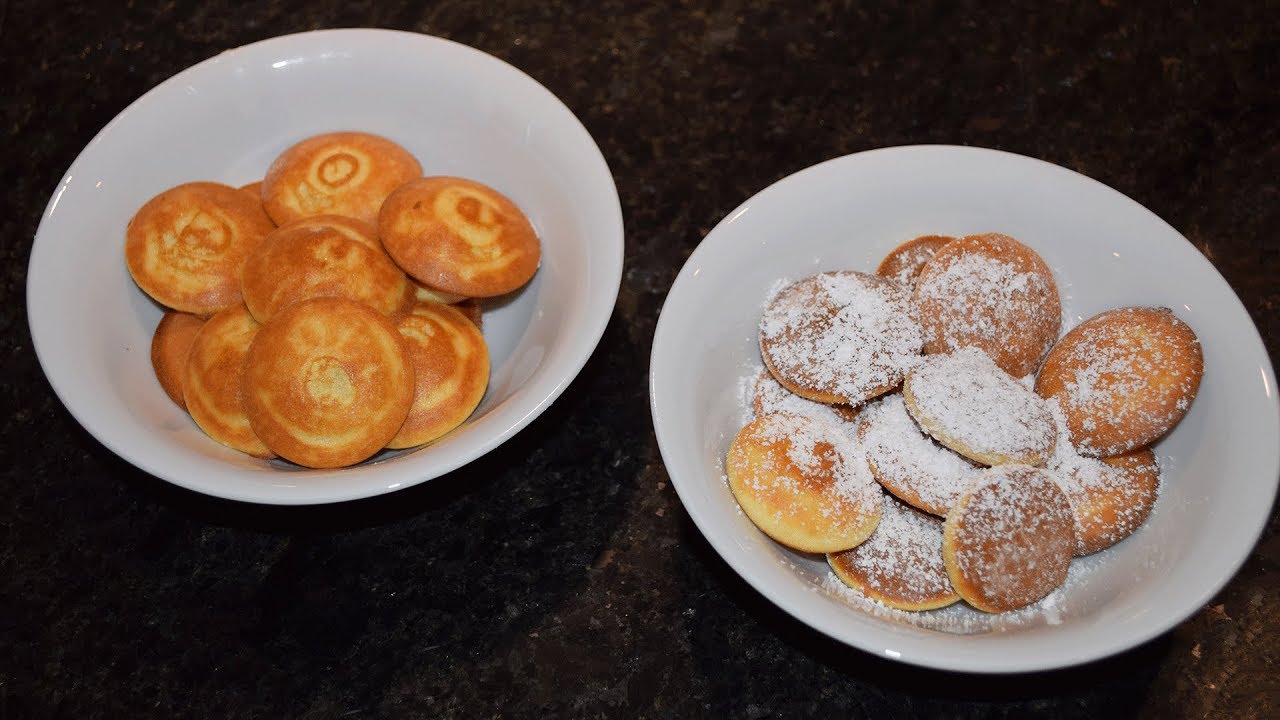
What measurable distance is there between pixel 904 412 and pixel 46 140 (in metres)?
1.46

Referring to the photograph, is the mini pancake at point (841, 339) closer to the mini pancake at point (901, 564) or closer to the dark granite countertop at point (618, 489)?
the mini pancake at point (901, 564)

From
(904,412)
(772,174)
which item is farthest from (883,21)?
(904,412)

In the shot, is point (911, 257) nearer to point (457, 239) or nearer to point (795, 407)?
point (795, 407)

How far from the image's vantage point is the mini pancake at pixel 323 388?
1062 mm

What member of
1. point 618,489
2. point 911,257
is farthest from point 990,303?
point 618,489

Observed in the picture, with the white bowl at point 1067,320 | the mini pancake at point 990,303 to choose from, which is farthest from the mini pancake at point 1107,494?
the mini pancake at point 990,303

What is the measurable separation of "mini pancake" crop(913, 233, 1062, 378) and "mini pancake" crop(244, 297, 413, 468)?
0.63m

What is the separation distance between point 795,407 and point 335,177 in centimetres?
69

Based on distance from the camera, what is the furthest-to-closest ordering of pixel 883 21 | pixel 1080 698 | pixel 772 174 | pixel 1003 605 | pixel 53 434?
pixel 883 21 < pixel 772 174 < pixel 53 434 < pixel 1080 698 < pixel 1003 605

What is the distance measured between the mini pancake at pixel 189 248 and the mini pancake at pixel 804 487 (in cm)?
69

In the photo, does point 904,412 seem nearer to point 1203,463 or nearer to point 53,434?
point 1203,463

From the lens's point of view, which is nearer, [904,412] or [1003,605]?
[1003,605]

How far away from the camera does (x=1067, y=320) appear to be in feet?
3.91

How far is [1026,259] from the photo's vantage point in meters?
1.14
